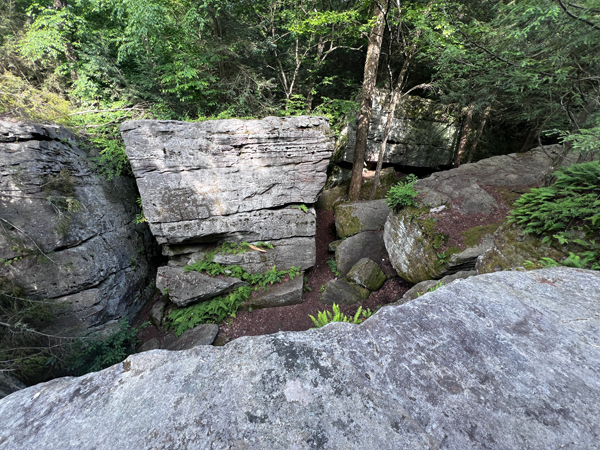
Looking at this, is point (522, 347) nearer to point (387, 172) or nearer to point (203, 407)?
point (203, 407)

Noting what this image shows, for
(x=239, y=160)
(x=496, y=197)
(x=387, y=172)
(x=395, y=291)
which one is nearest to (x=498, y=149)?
(x=387, y=172)

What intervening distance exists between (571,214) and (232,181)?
7741 mm

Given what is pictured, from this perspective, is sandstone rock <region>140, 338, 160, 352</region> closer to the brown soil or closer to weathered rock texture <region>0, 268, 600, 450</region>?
the brown soil

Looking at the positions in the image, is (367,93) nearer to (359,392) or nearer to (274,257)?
(274,257)

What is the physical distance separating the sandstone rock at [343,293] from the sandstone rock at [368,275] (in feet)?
0.64

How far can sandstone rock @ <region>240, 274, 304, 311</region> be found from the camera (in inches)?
311

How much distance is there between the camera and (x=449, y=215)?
275 inches

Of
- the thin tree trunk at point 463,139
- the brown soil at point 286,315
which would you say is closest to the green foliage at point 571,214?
the brown soil at point 286,315

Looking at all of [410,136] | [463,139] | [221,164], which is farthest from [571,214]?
[463,139]

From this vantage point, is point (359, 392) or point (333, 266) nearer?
point (359, 392)

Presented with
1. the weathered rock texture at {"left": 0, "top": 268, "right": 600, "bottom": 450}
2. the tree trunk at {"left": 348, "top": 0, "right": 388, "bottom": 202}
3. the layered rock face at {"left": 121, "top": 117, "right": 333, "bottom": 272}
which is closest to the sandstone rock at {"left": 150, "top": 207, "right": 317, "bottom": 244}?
the layered rock face at {"left": 121, "top": 117, "right": 333, "bottom": 272}

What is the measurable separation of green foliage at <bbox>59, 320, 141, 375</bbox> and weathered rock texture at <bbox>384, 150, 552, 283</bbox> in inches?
350

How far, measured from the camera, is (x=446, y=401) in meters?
1.49

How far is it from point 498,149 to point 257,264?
1559 cm
